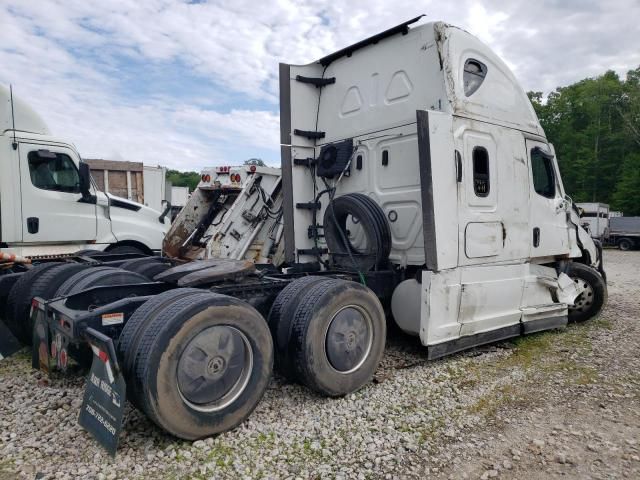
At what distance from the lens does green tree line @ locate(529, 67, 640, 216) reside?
113 feet

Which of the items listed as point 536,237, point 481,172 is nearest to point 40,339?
point 481,172

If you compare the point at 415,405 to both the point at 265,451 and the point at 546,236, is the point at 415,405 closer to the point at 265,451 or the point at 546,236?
the point at 265,451

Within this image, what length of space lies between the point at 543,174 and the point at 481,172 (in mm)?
1340

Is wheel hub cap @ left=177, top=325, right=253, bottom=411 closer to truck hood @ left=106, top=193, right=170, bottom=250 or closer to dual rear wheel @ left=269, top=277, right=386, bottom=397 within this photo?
dual rear wheel @ left=269, top=277, right=386, bottom=397

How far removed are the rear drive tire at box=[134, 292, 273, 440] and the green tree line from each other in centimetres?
3813

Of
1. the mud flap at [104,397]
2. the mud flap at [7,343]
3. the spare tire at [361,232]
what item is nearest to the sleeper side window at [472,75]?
the spare tire at [361,232]

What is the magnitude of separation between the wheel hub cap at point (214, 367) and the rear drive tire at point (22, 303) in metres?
2.37

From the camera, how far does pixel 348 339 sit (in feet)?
12.5

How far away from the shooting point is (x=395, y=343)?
5262mm

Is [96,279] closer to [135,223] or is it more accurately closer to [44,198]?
[44,198]

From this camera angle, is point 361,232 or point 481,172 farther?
point 361,232

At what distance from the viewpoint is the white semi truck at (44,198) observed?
21.6 feet

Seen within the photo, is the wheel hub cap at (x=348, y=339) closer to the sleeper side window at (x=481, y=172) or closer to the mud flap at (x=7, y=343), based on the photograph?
the sleeper side window at (x=481, y=172)

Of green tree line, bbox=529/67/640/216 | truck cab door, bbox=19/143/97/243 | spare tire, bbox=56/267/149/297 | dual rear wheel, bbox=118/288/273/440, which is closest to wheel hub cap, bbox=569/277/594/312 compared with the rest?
dual rear wheel, bbox=118/288/273/440
